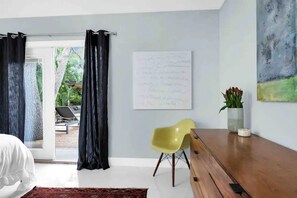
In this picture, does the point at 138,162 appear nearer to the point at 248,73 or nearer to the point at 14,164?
the point at 14,164

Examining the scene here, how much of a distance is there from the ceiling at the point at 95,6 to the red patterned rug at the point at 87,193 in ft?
8.62

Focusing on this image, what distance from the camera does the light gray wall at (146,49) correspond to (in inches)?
127

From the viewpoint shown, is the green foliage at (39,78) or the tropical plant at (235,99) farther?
the green foliage at (39,78)

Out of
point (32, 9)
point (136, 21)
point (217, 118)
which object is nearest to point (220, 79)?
point (217, 118)

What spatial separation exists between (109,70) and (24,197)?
2.03 meters

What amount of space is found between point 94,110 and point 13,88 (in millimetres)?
1459

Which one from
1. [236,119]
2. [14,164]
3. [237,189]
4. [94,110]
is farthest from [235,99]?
[14,164]

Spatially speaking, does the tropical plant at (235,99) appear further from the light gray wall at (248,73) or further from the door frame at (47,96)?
the door frame at (47,96)

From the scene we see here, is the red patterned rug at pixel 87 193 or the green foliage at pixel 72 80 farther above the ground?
the green foliage at pixel 72 80

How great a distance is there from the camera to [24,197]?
229 centimetres

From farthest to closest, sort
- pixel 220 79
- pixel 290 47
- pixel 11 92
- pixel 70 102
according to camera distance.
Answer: pixel 70 102 → pixel 11 92 → pixel 220 79 → pixel 290 47

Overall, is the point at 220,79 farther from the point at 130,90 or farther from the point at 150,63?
the point at 130,90

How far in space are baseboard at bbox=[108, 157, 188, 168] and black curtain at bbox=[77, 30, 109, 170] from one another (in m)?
0.15

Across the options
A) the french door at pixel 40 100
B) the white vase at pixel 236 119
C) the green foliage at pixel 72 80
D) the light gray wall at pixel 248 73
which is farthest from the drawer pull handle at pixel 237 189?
the green foliage at pixel 72 80
